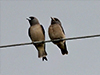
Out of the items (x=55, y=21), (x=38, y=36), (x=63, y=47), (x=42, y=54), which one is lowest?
(x=42, y=54)

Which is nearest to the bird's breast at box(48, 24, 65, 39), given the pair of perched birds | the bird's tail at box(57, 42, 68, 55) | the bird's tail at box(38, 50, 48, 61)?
the pair of perched birds

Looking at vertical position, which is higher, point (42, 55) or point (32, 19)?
point (32, 19)

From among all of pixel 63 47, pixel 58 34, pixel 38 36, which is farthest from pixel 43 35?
pixel 63 47

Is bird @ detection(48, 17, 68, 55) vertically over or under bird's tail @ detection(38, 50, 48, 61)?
over

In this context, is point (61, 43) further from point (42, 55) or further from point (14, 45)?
point (14, 45)

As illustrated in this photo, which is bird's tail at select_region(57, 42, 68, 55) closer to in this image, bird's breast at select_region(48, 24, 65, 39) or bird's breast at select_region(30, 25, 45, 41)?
bird's breast at select_region(48, 24, 65, 39)

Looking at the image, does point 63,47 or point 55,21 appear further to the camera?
point 55,21

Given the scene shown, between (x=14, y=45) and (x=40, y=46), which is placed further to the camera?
(x=40, y=46)

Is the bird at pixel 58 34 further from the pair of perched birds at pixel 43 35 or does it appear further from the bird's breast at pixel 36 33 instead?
the bird's breast at pixel 36 33

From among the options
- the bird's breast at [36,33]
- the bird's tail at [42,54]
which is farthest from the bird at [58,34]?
the bird's tail at [42,54]

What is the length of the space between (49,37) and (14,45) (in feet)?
6.48

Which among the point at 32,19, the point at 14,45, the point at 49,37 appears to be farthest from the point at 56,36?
the point at 14,45

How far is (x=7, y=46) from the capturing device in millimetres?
6125

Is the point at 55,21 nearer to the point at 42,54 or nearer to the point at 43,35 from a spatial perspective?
the point at 43,35
